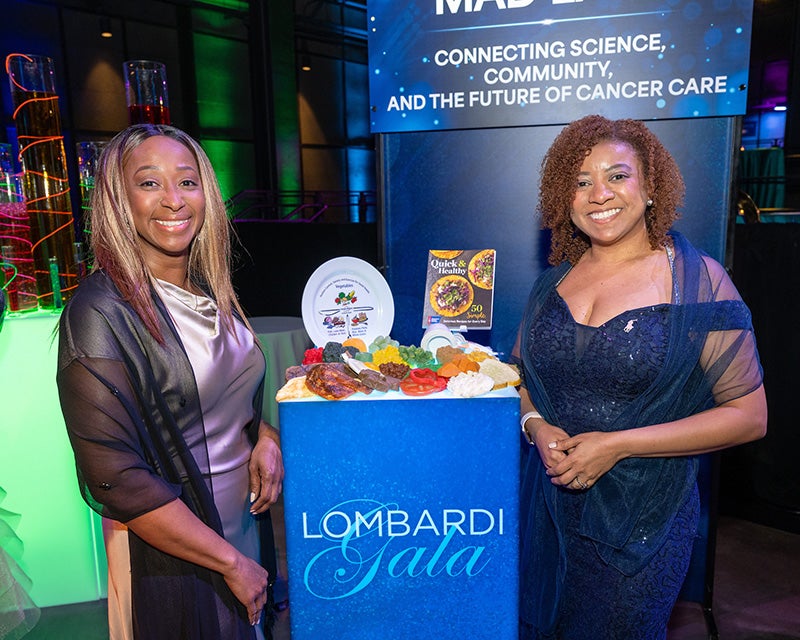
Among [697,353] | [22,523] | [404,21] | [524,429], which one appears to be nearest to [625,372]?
[697,353]

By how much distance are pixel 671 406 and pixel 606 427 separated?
15cm

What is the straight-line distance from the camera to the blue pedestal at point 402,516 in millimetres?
1279

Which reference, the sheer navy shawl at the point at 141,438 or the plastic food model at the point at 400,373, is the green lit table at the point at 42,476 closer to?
the sheer navy shawl at the point at 141,438

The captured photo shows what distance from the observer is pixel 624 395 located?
149 cm

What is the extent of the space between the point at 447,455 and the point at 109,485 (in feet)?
2.11

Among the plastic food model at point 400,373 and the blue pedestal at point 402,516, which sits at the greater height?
the plastic food model at point 400,373

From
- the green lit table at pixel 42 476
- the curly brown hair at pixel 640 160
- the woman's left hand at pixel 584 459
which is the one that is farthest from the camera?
the green lit table at pixel 42 476

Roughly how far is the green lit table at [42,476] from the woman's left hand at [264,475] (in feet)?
4.17

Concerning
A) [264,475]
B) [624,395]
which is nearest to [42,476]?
[264,475]

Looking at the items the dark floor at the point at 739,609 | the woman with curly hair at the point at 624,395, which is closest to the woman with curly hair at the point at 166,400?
the woman with curly hair at the point at 624,395

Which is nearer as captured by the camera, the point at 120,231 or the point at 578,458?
the point at 120,231

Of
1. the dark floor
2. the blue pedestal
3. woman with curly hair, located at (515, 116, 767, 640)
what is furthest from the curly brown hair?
the dark floor

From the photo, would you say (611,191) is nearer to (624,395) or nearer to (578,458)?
(624,395)

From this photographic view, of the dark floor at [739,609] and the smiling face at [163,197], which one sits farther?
the dark floor at [739,609]
